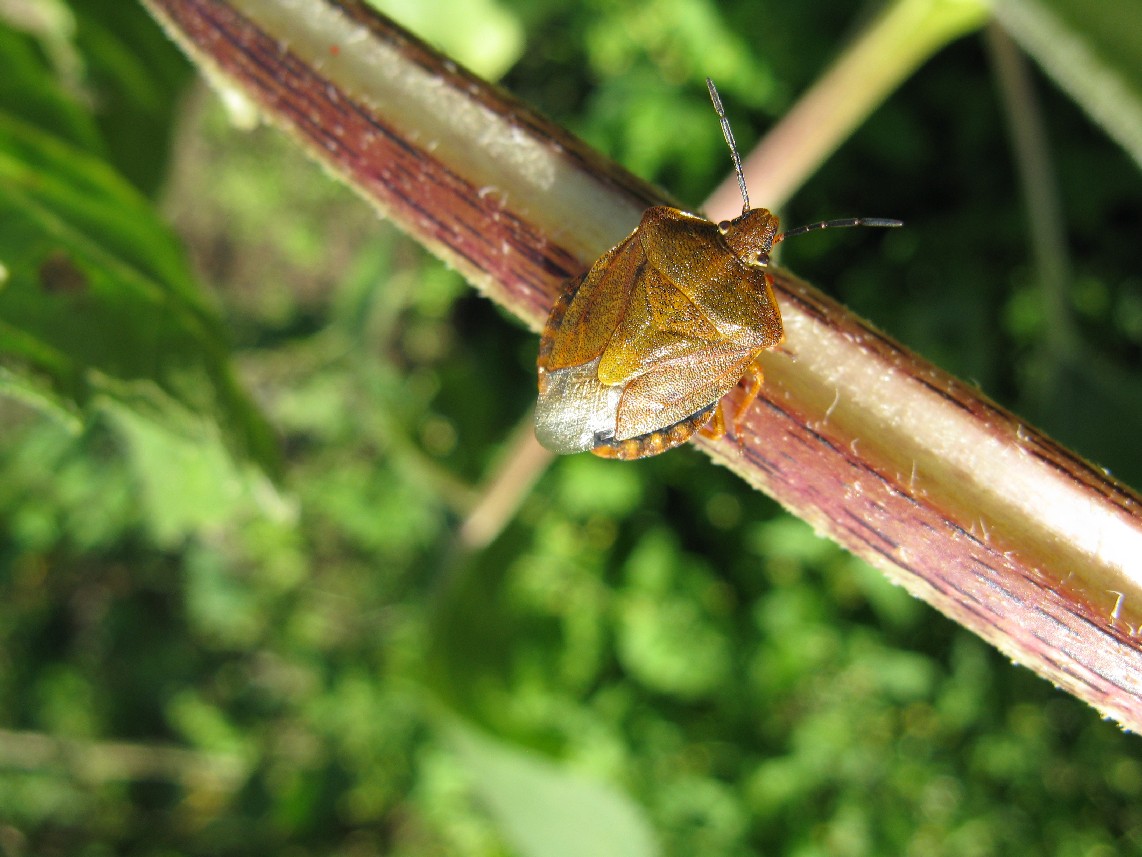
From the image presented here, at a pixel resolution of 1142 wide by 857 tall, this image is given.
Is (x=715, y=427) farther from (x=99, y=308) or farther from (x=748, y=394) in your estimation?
(x=99, y=308)

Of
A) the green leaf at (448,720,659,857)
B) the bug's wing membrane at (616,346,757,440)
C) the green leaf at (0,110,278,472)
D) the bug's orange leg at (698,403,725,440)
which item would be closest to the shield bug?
the bug's wing membrane at (616,346,757,440)

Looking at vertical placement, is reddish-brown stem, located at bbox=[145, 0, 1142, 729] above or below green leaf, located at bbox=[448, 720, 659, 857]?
below

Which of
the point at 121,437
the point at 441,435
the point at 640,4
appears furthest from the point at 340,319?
the point at 640,4

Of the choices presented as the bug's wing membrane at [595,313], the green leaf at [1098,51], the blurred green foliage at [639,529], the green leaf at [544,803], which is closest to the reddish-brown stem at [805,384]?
the bug's wing membrane at [595,313]

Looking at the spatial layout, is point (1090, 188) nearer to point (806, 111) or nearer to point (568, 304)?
point (806, 111)

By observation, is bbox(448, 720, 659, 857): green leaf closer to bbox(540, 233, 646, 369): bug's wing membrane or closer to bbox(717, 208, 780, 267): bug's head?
bbox(540, 233, 646, 369): bug's wing membrane

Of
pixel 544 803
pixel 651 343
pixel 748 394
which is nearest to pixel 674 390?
pixel 651 343

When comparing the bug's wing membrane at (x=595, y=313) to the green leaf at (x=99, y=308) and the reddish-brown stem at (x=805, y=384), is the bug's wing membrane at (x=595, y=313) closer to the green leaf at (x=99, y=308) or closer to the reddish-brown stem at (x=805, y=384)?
the reddish-brown stem at (x=805, y=384)
